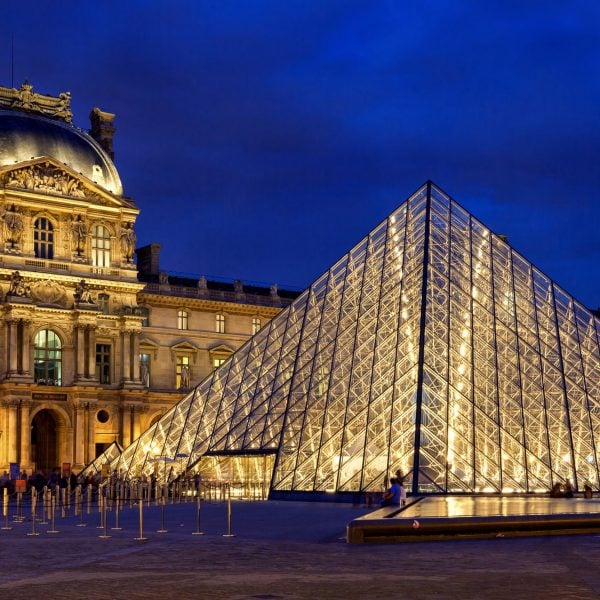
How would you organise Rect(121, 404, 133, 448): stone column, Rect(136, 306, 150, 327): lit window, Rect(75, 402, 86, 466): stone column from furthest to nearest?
1. Rect(136, 306, 150, 327): lit window
2. Rect(121, 404, 133, 448): stone column
3. Rect(75, 402, 86, 466): stone column

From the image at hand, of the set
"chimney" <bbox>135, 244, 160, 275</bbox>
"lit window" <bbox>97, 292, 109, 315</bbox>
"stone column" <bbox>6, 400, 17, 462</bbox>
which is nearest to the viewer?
"stone column" <bbox>6, 400, 17, 462</bbox>

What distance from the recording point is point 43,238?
2016 inches

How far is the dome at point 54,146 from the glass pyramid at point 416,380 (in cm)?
2024

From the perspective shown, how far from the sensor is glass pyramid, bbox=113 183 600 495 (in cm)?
2575

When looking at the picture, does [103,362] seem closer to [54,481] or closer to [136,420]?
[136,420]

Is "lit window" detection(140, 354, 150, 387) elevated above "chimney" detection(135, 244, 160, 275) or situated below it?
below

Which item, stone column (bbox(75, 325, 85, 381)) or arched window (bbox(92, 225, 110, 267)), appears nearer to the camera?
stone column (bbox(75, 325, 85, 381))

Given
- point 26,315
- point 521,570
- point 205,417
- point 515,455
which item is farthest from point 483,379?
point 26,315

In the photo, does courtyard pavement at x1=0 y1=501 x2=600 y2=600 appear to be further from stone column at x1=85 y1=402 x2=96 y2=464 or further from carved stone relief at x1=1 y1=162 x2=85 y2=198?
carved stone relief at x1=1 y1=162 x2=85 y2=198

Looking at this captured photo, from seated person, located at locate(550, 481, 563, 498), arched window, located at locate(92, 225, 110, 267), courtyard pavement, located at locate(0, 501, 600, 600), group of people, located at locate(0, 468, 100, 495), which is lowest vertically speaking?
courtyard pavement, located at locate(0, 501, 600, 600)

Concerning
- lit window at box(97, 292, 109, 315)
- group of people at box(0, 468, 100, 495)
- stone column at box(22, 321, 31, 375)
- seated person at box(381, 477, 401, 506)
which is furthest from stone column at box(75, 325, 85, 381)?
seated person at box(381, 477, 401, 506)

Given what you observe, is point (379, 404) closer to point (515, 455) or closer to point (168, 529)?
point (515, 455)

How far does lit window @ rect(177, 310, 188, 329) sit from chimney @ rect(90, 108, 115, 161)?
8.61 meters

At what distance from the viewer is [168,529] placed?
19172mm
